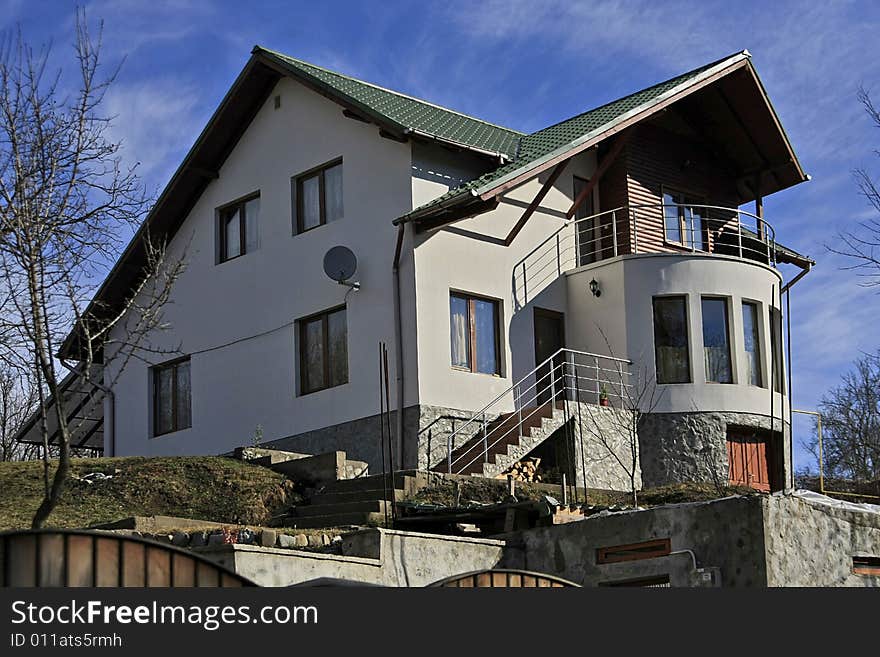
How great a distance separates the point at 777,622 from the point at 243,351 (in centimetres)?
1885

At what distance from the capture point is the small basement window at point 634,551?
47.7ft

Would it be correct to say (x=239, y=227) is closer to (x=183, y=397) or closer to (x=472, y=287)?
(x=183, y=397)

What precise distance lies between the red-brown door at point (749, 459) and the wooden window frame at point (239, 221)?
33.0 ft

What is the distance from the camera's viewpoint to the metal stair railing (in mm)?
22609

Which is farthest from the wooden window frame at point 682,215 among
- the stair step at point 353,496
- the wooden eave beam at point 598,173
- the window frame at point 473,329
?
the stair step at point 353,496

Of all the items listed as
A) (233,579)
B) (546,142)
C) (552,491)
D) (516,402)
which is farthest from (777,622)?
(546,142)

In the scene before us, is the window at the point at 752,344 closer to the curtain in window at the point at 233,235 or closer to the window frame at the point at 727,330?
the window frame at the point at 727,330

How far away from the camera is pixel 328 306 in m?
24.5

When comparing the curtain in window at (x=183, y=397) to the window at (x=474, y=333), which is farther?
the curtain in window at (x=183, y=397)

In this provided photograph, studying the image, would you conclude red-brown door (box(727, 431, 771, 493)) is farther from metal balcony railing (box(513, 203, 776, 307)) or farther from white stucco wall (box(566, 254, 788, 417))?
metal balcony railing (box(513, 203, 776, 307))

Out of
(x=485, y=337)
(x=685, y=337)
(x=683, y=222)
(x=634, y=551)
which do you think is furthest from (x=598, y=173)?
(x=634, y=551)

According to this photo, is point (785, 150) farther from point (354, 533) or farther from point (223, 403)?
point (354, 533)

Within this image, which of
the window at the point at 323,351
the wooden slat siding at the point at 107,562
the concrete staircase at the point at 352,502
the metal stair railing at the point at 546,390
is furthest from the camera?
the window at the point at 323,351

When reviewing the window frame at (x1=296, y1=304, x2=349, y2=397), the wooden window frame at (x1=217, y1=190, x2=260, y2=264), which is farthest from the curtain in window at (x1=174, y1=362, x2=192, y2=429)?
the window frame at (x1=296, y1=304, x2=349, y2=397)
